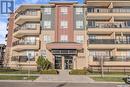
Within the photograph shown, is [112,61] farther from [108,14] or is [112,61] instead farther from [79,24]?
[79,24]

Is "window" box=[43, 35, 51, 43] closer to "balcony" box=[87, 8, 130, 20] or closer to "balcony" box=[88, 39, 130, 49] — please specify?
"balcony" box=[88, 39, 130, 49]

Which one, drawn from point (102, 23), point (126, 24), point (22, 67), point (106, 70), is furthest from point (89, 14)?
point (22, 67)

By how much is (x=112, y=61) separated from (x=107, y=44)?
4.17 metres

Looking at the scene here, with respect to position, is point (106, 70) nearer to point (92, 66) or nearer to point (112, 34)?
point (92, 66)

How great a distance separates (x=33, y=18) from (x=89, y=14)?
11.0 m

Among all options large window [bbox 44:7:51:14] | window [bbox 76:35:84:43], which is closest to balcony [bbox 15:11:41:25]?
large window [bbox 44:7:51:14]

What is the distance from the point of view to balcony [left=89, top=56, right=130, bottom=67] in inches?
2055

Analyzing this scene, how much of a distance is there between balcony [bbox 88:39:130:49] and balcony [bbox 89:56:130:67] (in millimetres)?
2110

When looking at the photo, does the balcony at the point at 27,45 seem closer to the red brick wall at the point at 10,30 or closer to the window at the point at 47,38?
the window at the point at 47,38

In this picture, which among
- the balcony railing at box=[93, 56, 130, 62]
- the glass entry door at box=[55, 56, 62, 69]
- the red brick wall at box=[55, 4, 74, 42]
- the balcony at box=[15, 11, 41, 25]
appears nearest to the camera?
the balcony railing at box=[93, 56, 130, 62]

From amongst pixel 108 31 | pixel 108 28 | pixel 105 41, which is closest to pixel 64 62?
pixel 105 41

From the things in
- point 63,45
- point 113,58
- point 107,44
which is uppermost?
point 107,44

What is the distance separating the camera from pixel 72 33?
5847 cm

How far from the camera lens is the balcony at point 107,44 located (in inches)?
2169
